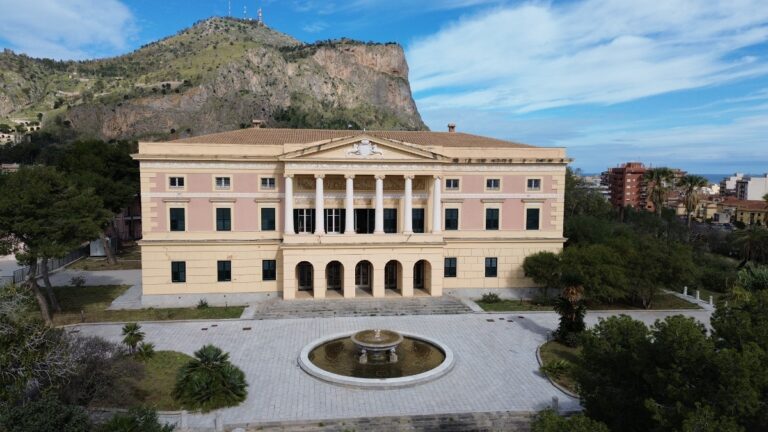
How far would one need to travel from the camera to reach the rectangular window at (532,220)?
34.7m

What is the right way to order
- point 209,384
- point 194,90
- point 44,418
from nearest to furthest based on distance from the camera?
1. point 44,418
2. point 209,384
3. point 194,90

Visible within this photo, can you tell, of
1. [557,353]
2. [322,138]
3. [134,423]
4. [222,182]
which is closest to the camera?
[134,423]

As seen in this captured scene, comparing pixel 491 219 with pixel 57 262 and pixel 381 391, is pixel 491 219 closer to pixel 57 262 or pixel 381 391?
pixel 381 391

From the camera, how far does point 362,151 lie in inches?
1241

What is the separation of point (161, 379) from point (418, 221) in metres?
19.7

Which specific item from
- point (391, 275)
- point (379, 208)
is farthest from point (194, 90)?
point (379, 208)

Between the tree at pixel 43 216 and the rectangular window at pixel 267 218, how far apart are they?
371 inches

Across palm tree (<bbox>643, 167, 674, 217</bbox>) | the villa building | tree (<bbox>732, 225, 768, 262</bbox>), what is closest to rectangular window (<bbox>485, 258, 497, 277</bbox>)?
the villa building

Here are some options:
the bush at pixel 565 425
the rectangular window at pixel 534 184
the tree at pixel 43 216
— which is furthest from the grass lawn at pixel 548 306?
the tree at pixel 43 216

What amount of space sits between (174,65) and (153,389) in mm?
156724

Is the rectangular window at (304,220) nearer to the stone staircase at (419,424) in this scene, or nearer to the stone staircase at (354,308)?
the stone staircase at (354,308)

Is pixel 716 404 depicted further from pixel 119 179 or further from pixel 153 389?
pixel 119 179

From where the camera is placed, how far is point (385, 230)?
112 feet

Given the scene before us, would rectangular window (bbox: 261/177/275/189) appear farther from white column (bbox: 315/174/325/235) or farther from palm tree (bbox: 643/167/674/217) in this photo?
palm tree (bbox: 643/167/674/217)
